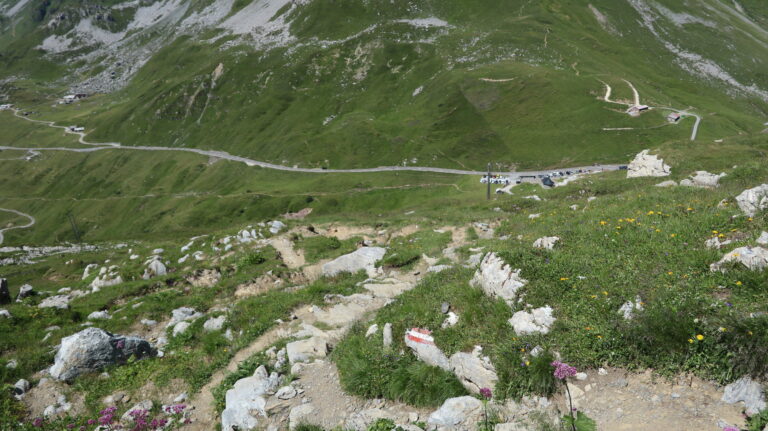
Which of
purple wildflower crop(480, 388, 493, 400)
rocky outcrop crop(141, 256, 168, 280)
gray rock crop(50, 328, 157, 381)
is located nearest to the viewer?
purple wildflower crop(480, 388, 493, 400)

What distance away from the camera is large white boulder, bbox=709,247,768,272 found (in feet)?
31.7

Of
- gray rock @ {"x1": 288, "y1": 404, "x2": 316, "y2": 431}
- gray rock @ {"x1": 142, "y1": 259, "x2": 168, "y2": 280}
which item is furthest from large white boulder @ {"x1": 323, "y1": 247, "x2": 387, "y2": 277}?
gray rock @ {"x1": 142, "y1": 259, "x2": 168, "y2": 280}

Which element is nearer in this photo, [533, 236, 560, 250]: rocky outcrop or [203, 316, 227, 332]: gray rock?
[533, 236, 560, 250]: rocky outcrop

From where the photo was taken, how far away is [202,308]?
2098 centimetres

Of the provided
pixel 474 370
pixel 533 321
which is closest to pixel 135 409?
pixel 474 370

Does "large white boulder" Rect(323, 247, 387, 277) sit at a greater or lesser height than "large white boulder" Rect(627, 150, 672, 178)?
greater

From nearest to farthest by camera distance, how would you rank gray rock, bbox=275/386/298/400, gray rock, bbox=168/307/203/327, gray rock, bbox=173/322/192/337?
gray rock, bbox=275/386/298/400, gray rock, bbox=173/322/192/337, gray rock, bbox=168/307/203/327

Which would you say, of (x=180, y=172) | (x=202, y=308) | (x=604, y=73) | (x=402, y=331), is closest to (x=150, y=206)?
(x=180, y=172)

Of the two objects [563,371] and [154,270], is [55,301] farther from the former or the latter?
[563,371]

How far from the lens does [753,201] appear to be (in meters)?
13.4

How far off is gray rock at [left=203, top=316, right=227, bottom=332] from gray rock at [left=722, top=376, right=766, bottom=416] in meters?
17.6

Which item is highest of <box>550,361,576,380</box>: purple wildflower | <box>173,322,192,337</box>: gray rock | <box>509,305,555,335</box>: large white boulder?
<box>550,361,576,380</box>: purple wildflower

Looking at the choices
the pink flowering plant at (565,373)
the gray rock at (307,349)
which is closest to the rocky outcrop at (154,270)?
the gray rock at (307,349)

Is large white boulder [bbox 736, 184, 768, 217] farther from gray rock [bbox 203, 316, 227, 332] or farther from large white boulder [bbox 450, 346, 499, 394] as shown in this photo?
gray rock [bbox 203, 316, 227, 332]
